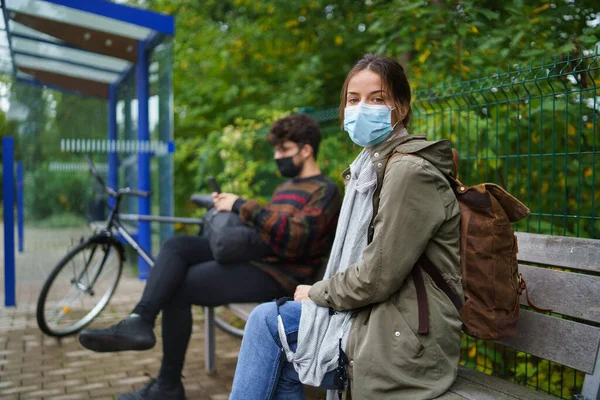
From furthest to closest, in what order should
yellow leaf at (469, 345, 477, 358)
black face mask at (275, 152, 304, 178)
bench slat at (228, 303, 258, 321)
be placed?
yellow leaf at (469, 345, 477, 358)
black face mask at (275, 152, 304, 178)
bench slat at (228, 303, 258, 321)

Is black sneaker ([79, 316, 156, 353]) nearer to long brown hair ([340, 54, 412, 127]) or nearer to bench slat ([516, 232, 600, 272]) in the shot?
long brown hair ([340, 54, 412, 127])

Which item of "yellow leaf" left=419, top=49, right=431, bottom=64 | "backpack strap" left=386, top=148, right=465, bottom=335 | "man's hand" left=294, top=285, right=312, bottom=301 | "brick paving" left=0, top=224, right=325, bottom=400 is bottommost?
"brick paving" left=0, top=224, right=325, bottom=400

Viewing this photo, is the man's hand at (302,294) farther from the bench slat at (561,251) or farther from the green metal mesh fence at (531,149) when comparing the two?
the green metal mesh fence at (531,149)

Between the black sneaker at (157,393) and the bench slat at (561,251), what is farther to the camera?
the black sneaker at (157,393)

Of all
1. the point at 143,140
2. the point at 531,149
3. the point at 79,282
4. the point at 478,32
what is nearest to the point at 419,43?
the point at 478,32

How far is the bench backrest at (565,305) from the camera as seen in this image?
6.77ft

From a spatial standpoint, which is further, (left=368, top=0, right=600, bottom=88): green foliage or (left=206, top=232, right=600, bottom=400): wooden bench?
(left=368, top=0, right=600, bottom=88): green foliage

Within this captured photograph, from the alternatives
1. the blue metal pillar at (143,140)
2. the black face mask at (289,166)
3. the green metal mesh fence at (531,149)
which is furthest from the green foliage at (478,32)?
the blue metal pillar at (143,140)

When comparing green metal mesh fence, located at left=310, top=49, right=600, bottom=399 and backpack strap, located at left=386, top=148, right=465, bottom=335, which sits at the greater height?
green metal mesh fence, located at left=310, top=49, right=600, bottom=399

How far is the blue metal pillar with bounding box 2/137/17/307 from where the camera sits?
562 cm

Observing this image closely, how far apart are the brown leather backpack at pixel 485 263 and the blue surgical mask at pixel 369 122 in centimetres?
39

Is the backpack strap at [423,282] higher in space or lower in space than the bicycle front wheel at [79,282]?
higher

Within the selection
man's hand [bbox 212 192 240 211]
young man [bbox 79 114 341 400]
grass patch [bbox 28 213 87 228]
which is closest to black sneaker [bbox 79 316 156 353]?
young man [bbox 79 114 341 400]

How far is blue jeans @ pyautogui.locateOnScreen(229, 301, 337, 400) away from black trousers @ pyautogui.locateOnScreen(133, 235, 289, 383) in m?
1.02
